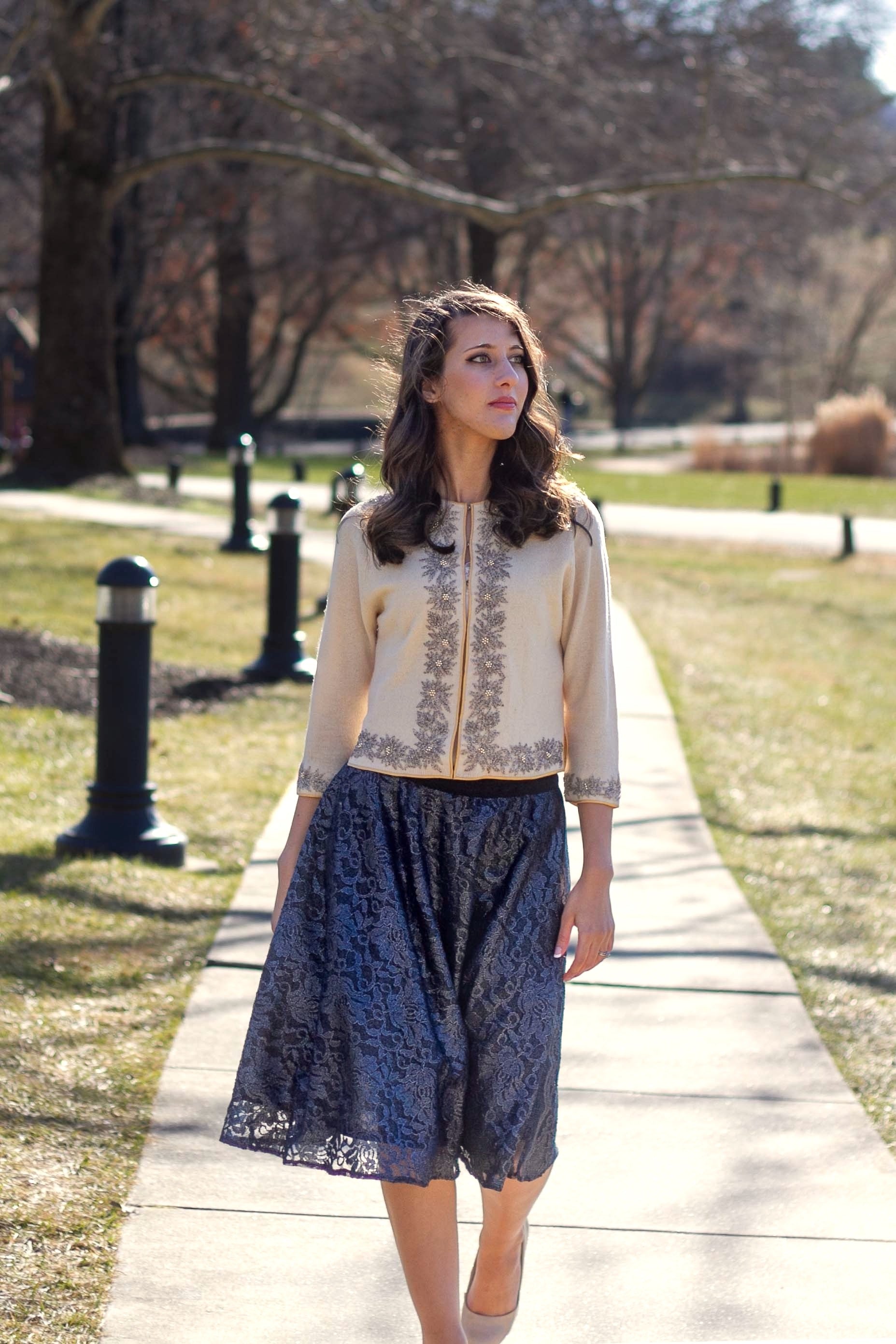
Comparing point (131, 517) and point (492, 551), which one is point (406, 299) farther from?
point (131, 517)

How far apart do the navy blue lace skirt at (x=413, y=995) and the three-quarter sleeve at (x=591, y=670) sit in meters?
0.12

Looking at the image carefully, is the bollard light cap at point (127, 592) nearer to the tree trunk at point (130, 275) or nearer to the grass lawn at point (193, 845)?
the grass lawn at point (193, 845)

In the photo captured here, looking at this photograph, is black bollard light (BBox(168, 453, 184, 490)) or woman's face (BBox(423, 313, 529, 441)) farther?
black bollard light (BBox(168, 453, 184, 490))

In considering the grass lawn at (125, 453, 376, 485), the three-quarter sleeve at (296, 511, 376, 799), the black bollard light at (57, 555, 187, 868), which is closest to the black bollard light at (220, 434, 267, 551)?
the grass lawn at (125, 453, 376, 485)

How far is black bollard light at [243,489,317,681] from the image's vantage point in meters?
8.85

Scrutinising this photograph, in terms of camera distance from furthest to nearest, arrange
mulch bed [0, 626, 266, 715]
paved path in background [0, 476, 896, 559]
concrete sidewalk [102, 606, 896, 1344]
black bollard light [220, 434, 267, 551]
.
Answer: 1. paved path in background [0, 476, 896, 559]
2. black bollard light [220, 434, 267, 551]
3. mulch bed [0, 626, 266, 715]
4. concrete sidewalk [102, 606, 896, 1344]

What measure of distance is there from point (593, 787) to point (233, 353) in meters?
30.6

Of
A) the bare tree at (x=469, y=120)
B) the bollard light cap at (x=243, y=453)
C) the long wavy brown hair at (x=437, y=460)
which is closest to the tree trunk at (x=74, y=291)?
the bare tree at (x=469, y=120)

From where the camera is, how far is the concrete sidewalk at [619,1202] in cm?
288

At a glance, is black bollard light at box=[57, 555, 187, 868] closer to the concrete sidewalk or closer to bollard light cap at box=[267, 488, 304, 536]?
the concrete sidewalk

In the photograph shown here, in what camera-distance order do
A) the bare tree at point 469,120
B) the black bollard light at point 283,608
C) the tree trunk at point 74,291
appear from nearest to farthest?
1. the black bollard light at point 283,608
2. the bare tree at point 469,120
3. the tree trunk at point 74,291

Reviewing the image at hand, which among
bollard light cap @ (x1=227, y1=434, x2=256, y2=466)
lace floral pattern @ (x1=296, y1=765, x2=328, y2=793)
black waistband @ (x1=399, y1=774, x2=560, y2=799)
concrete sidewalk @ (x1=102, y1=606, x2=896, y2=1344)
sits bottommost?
concrete sidewalk @ (x1=102, y1=606, x2=896, y2=1344)

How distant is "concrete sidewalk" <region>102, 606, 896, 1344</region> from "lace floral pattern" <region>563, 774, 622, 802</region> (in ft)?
3.18

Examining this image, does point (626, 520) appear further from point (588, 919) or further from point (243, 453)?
point (588, 919)
